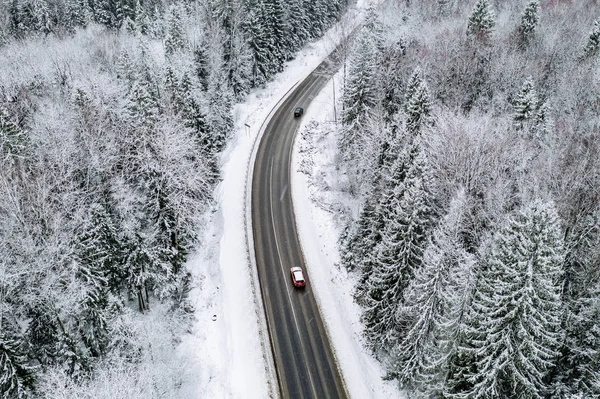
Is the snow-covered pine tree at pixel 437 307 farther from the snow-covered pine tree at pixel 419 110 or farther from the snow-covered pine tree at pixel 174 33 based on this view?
the snow-covered pine tree at pixel 174 33

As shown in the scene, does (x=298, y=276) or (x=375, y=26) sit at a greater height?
(x=375, y=26)

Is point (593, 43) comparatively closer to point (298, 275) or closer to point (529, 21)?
point (529, 21)

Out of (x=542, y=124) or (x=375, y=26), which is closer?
(x=542, y=124)

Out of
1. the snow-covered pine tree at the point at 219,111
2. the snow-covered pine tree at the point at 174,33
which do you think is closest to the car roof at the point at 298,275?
the snow-covered pine tree at the point at 219,111

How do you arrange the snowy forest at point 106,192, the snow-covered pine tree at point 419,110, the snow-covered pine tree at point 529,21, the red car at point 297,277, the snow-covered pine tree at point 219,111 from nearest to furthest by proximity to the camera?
the snowy forest at point 106,192, the red car at point 297,277, the snow-covered pine tree at point 419,110, the snow-covered pine tree at point 219,111, the snow-covered pine tree at point 529,21

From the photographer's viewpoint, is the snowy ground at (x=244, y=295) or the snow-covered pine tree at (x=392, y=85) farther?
the snow-covered pine tree at (x=392, y=85)

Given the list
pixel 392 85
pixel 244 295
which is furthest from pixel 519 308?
pixel 392 85
